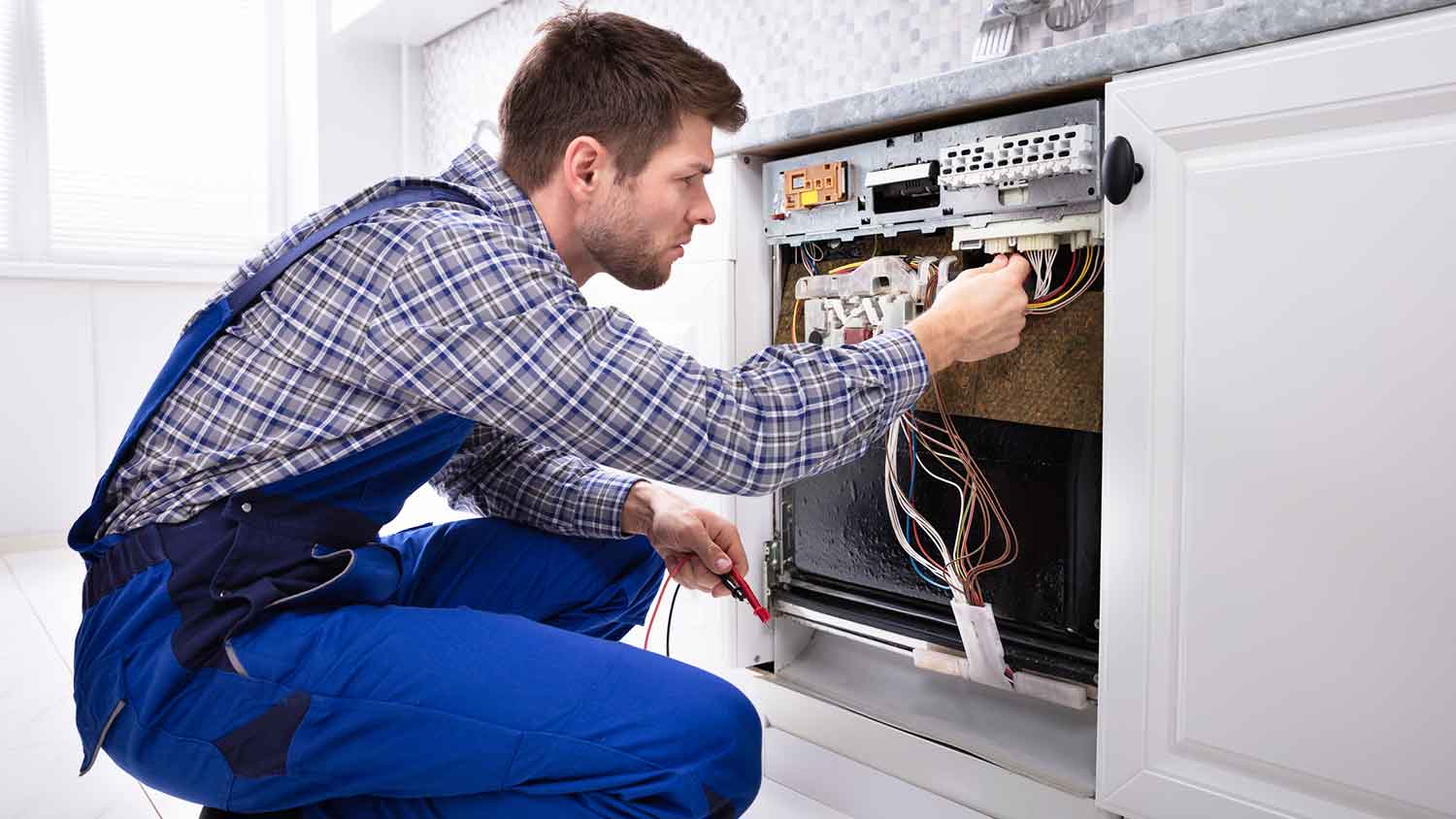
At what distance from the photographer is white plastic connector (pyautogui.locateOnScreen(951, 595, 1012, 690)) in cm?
125

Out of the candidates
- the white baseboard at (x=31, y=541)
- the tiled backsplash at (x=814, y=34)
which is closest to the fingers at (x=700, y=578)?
the tiled backsplash at (x=814, y=34)

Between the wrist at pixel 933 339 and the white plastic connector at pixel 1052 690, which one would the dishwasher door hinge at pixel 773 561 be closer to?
the white plastic connector at pixel 1052 690

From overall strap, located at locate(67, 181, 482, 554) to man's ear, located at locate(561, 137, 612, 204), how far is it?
11 centimetres

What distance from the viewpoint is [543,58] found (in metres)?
1.17

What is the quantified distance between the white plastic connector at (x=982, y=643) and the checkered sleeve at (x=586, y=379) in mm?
401

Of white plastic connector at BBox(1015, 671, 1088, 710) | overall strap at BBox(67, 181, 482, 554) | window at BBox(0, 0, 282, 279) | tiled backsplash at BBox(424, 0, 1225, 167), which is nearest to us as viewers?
overall strap at BBox(67, 181, 482, 554)

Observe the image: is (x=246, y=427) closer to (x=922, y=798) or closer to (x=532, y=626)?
(x=532, y=626)

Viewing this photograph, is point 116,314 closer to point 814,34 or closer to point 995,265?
point 814,34

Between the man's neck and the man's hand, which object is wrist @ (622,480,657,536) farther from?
the man's neck

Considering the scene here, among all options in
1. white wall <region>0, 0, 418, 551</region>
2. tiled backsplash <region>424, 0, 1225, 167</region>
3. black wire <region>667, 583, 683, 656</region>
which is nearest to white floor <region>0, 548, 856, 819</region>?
black wire <region>667, 583, 683, 656</region>

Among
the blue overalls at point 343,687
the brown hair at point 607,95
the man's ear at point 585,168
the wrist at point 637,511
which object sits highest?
the brown hair at point 607,95

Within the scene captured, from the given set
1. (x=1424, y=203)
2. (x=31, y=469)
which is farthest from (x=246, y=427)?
(x=31, y=469)

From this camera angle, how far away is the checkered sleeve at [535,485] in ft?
4.26

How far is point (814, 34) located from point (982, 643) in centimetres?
119
